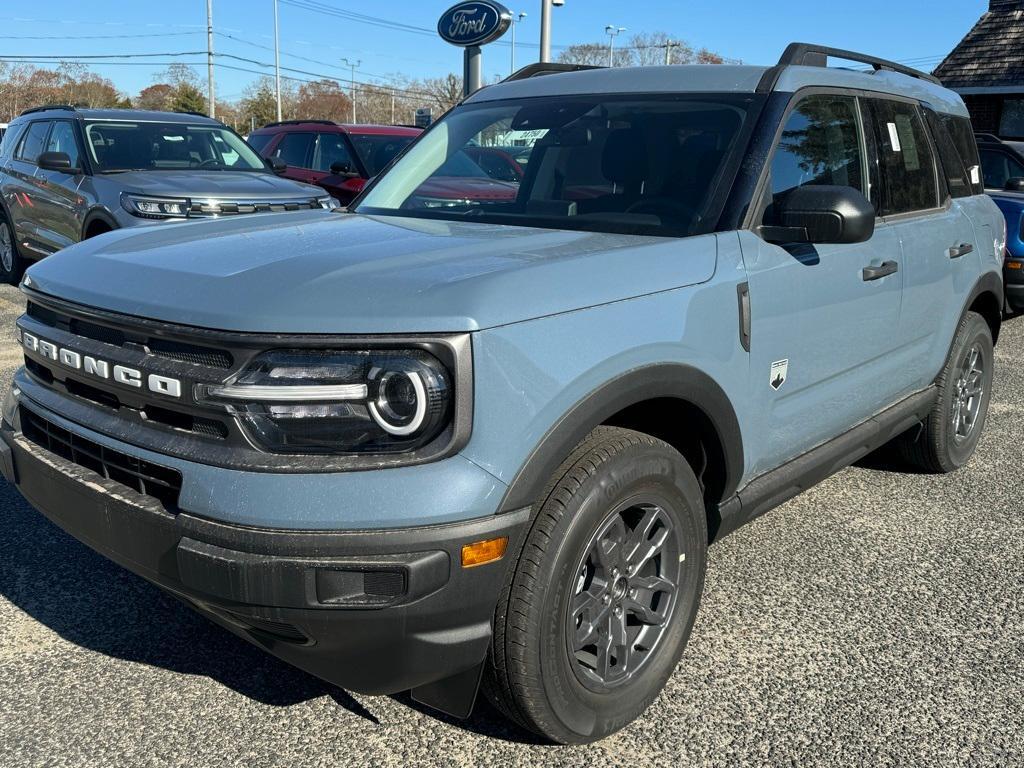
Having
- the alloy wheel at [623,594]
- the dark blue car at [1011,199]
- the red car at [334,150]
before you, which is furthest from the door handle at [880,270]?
the red car at [334,150]

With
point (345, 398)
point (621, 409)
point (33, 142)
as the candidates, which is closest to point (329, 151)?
point (33, 142)

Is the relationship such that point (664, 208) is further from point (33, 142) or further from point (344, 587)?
point (33, 142)

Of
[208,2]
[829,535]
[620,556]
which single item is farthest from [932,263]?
[208,2]

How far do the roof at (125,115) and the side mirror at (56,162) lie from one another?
685 mm

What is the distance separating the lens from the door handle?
11.3 feet

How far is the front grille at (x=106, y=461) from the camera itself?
2.23 metres

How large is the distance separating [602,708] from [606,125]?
204cm

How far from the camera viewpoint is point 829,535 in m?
4.06

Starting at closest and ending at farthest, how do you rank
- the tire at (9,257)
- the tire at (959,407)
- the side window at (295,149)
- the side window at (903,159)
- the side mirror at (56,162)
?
the side window at (903,159) → the tire at (959,407) → the side mirror at (56,162) → the tire at (9,257) → the side window at (295,149)

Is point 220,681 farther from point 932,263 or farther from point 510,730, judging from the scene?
point 932,263

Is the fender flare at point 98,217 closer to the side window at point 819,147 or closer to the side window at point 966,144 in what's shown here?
the side window at point 819,147

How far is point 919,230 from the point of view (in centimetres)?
394

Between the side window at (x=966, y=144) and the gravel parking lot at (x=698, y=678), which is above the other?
the side window at (x=966, y=144)

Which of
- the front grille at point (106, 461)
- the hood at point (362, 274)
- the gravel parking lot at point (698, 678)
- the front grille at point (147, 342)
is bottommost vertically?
the gravel parking lot at point (698, 678)
